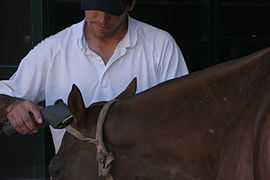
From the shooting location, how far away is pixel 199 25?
3.72 metres

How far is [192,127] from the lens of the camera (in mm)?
1878

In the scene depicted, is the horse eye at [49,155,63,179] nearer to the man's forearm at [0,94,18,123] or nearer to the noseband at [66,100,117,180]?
the noseband at [66,100,117,180]

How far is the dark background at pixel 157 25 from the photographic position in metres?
3.28

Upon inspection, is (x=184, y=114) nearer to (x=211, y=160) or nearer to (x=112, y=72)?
(x=211, y=160)

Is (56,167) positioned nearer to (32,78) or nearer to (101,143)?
(101,143)

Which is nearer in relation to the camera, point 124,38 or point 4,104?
point 4,104

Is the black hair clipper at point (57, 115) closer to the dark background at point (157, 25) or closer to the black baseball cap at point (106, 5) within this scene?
the black baseball cap at point (106, 5)

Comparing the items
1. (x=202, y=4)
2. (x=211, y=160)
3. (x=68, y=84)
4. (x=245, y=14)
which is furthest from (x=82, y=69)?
(x=245, y=14)

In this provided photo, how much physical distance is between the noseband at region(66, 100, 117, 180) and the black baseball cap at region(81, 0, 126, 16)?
34 cm

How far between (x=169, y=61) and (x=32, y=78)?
410 mm

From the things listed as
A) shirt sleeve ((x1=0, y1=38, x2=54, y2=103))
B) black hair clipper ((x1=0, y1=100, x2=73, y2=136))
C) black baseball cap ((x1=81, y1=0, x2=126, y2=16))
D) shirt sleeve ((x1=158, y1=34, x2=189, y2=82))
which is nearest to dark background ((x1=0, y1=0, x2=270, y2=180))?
shirt sleeve ((x1=0, y1=38, x2=54, y2=103))

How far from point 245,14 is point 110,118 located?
2064mm

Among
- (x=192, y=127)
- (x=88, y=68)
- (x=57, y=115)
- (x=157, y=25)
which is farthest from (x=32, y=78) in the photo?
(x=157, y=25)

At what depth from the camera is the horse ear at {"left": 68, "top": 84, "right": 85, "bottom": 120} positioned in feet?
6.25
